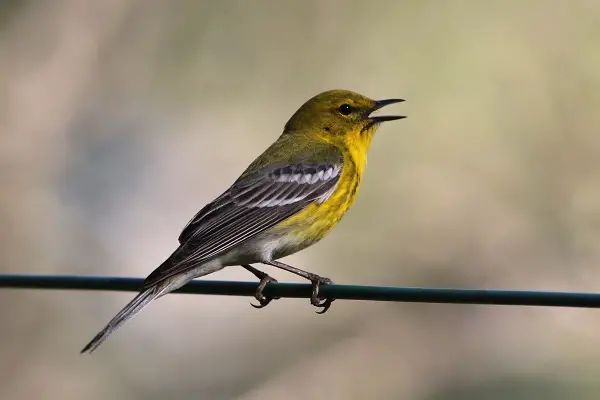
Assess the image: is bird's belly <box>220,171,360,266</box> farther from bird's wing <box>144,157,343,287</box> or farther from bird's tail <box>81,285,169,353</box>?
bird's tail <box>81,285,169,353</box>

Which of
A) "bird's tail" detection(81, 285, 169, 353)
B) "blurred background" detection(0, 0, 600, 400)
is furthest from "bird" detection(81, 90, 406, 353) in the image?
"blurred background" detection(0, 0, 600, 400)

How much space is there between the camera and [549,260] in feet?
30.4

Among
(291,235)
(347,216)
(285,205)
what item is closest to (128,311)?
(291,235)

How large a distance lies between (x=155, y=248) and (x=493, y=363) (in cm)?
366

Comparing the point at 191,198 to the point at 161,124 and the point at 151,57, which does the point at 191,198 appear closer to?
the point at 161,124

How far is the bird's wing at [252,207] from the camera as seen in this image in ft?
19.1

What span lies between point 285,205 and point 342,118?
124cm

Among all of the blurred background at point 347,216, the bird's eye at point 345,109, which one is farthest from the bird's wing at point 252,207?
the blurred background at point 347,216

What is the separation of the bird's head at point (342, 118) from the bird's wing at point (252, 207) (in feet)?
1.47

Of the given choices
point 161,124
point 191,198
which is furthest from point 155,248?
point 161,124

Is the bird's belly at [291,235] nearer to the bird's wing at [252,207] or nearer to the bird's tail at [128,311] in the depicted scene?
the bird's wing at [252,207]

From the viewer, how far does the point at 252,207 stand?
637 cm

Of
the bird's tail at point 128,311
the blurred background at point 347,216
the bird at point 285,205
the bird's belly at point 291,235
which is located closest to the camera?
the bird's tail at point 128,311

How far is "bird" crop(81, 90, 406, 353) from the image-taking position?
5.71m
